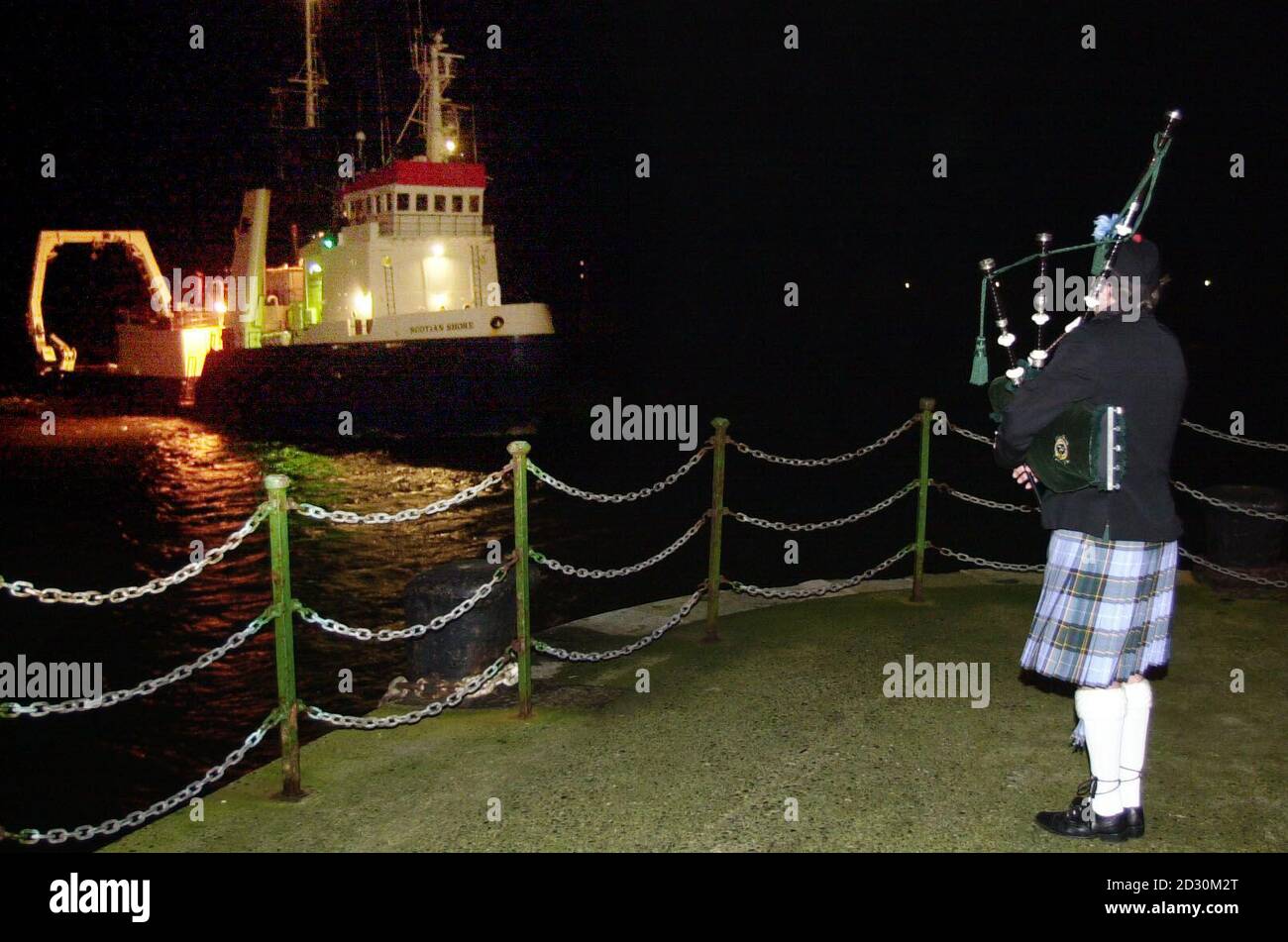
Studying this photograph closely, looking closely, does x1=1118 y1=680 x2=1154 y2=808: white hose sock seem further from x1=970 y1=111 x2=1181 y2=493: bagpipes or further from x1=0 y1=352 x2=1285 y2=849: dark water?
x1=0 y1=352 x2=1285 y2=849: dark water

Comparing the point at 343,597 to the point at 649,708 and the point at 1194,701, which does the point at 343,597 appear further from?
the point at 1194,701

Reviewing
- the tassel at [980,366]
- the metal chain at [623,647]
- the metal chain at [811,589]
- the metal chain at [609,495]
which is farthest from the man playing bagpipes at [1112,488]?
the metal chain at [811,589]

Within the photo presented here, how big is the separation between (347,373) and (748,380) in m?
35.2

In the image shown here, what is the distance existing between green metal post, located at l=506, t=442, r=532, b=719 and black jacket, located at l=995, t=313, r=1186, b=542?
2.27 m

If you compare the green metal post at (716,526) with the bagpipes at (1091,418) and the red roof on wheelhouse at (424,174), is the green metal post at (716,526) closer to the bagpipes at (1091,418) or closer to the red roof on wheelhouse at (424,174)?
the bagpipes at (1091,418)

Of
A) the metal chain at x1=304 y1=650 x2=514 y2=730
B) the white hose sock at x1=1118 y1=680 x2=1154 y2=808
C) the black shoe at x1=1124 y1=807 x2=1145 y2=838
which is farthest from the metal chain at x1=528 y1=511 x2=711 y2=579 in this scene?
the black shoe at x1=1124 y1=807 x2=1145 y2=838

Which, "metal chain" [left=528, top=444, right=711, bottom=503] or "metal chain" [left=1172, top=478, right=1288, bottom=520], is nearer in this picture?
"metal chain" [left=528, top=444, right=711, bottom=503]

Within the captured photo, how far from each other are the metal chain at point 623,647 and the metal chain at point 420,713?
26 centimetres

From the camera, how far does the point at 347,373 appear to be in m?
24.5

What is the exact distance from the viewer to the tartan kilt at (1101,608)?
3164 mm

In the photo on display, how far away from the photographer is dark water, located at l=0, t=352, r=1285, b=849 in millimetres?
6980

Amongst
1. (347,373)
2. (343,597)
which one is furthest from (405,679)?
(347,373)

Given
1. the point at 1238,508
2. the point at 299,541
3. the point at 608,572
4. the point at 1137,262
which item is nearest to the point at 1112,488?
the point at 1137,262

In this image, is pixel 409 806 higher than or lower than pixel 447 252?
lower
